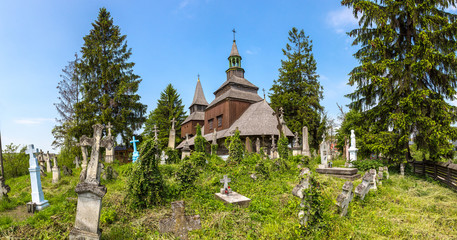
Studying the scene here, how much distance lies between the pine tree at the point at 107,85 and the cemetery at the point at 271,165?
0.38ft

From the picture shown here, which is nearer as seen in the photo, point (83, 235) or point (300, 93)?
point (83, 235)

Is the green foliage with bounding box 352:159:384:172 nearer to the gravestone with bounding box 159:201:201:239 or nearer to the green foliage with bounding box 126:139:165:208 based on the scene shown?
the green foliage with bounding box 126:139:165:208

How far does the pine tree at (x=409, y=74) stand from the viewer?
1066 cm

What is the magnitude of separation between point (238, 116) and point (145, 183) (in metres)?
19.9

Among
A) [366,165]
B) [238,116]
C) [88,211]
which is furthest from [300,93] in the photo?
[88,211]

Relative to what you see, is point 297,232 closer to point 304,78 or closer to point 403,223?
Result: point 403,223

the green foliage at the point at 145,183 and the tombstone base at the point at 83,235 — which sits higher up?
the green foliage at the point at 145,183

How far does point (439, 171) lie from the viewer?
32.2 ft

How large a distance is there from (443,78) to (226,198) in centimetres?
1224

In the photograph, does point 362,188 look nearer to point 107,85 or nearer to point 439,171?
point 439,171

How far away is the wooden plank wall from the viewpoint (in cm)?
838

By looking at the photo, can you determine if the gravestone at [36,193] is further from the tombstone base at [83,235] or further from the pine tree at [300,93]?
the pine tree at [300,93]

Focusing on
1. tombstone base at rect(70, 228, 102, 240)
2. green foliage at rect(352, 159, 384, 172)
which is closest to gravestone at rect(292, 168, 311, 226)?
tombstone base at rect(70, 228, 102, 240)

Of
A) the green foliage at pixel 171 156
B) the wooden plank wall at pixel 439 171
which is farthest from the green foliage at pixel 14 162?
the wooden plank wall at pixel 439 171
